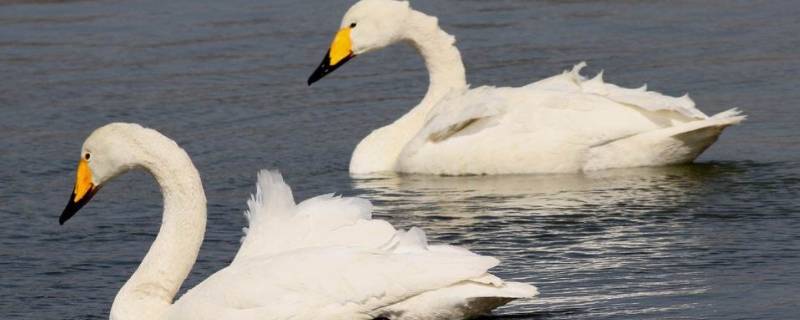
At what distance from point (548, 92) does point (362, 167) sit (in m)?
1.33

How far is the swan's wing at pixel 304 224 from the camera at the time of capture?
8133 millimetres

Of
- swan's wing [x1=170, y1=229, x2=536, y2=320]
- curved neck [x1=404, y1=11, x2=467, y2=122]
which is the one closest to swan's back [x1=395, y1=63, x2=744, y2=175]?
curved neck [x1=404, y1=11, x2=467, y2=122]

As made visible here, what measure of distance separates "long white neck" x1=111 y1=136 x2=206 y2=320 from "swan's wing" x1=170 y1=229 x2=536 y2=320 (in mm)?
358

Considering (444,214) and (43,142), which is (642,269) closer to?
(444,214)

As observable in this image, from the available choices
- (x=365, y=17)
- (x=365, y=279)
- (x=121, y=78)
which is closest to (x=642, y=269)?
(x=365, y=279)

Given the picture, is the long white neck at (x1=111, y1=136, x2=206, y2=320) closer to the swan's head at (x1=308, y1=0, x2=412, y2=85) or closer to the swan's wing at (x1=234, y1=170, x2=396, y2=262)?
the swan's wing at (x1=234, y1=170, x2=396, y2=262)

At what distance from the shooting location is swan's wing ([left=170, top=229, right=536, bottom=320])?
7.63m

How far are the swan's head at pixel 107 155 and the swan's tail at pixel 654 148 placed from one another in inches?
171

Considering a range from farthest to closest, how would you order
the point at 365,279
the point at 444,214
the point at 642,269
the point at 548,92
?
the point at 548,92, the point at 444,214, the point at 642,269, the point at 365,279

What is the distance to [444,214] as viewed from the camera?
10.9 m

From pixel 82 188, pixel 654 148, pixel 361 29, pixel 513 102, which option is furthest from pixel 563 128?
pixel 82 188

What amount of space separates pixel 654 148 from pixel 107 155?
4.61 m

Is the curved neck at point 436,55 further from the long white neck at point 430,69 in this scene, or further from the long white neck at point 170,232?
the long white neck at point 170,232

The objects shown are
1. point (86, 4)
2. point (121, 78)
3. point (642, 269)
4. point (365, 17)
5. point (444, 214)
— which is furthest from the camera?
point (86, 4)
